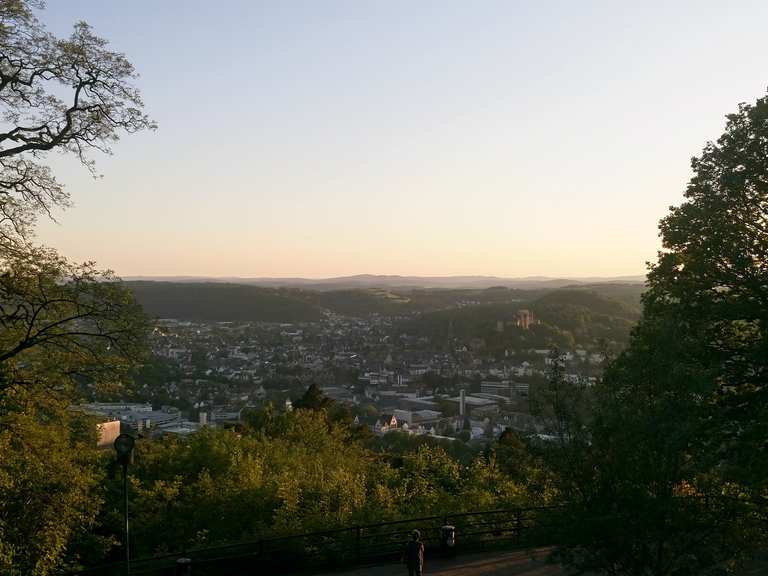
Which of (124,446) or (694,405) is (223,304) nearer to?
(124,446)

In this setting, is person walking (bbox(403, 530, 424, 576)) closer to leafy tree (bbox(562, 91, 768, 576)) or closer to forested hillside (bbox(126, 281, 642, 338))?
leafy tree (bbox(562, 91, 768, 576))

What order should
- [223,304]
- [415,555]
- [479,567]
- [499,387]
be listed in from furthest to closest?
[223,304]
[499,387]
[479,567]
[415,555]

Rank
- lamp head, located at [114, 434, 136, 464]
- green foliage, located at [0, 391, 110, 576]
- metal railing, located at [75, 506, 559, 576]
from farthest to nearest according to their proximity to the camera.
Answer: metal railing, located at [75, 506, 559, 576]
lamp head, located at [114, 434, 136, 464]
green foliage, located at [0, 391, 110, 576]

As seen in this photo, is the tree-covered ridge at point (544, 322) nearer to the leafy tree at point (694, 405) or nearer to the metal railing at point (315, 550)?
the leafy tree at point (694, 405)

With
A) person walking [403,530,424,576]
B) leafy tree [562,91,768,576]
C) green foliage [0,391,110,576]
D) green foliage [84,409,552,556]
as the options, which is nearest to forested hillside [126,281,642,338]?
green foliage [84,409,552,556]

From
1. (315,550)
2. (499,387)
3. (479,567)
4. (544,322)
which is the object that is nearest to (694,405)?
(479,567)

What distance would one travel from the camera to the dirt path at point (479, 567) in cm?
1318

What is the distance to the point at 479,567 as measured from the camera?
13.7 meters

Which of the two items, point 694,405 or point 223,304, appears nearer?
point 694,405

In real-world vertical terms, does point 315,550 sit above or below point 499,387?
above

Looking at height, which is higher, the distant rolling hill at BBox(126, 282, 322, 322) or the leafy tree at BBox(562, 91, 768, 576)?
the leafy tree at BBox(562, 91, 768, 576)

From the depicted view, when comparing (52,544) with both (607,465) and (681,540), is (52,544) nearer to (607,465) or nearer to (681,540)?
(607,465)

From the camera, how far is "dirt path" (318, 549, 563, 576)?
43.2ft

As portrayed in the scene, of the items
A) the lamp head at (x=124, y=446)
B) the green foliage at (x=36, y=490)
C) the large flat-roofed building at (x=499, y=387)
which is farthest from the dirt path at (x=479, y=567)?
the large flat-roofed building at (x=499, y=387)
